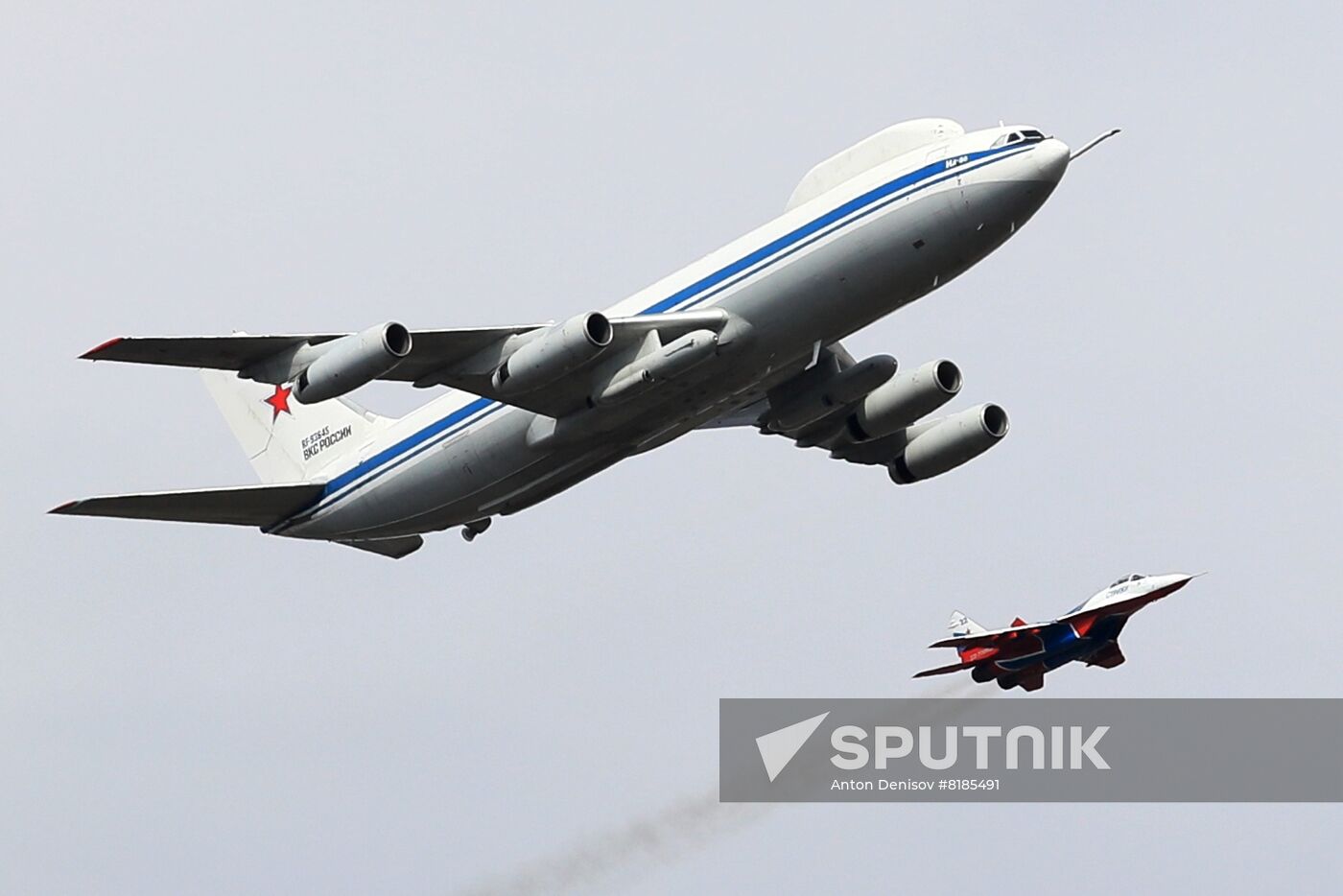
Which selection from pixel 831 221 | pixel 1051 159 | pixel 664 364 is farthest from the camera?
pixel 831 221

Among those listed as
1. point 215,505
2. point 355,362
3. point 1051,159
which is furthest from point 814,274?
point 215,505

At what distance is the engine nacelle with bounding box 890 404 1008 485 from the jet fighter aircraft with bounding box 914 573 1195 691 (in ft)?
18.7

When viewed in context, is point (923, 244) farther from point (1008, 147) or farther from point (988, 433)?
point (988, 433)

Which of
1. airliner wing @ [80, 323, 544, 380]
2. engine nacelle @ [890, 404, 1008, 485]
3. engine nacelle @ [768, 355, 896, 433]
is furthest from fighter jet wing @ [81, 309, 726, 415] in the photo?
engine nacelle @ [890, 404, 1008, 485]

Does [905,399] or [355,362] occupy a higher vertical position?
[905,399]

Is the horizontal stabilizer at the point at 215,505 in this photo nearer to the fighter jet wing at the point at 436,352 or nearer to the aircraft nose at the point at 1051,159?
the fighter jet wing at the point at 436,352

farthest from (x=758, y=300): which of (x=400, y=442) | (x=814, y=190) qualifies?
(x=400, y=442)

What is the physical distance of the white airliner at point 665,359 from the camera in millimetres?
46656

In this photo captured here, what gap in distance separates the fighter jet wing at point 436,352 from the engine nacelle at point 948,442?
10.8 metres

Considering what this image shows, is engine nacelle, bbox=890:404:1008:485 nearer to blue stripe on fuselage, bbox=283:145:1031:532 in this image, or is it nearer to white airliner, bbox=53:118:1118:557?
white airliner, bbox=53:118:1118:557

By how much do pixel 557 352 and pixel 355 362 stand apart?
14.3 ft

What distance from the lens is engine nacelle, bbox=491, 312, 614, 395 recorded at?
153ft

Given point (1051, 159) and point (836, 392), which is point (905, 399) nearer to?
point (836, 392)

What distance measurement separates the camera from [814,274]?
154 feet
